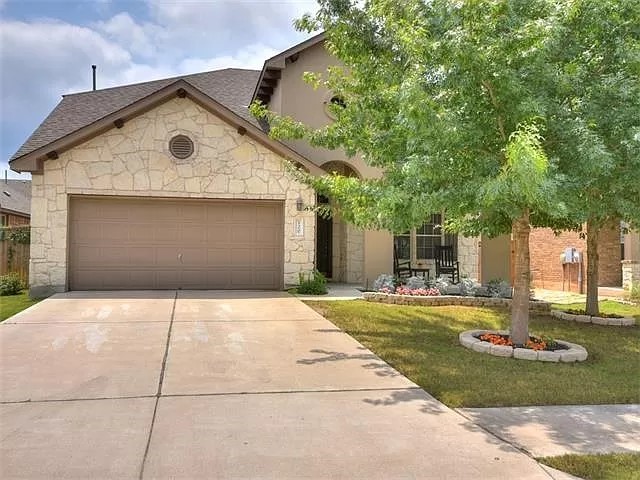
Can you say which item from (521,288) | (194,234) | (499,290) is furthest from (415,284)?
(194,234)

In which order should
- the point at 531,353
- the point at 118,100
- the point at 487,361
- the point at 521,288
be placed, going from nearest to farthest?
1. the point at 487,361
2. the point at 531,353
3. the point at 521,288
4. the point at 118,100

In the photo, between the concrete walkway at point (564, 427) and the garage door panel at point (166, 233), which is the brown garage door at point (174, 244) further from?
the concrete walkway at point (564, 427)

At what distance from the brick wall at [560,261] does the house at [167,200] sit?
8164 millimetres

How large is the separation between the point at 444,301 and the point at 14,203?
25305 millimetres

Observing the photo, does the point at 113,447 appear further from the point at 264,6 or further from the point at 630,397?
the point at 264,6

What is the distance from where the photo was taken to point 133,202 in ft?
42.0

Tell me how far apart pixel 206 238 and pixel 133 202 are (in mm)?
1936

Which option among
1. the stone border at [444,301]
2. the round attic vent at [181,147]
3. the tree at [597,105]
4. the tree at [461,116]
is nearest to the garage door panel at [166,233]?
the round attic vent at [181,147]

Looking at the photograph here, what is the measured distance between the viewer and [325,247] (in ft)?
53.3

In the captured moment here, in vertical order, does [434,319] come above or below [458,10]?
below

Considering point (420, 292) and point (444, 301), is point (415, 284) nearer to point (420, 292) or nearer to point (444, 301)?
point (420, 292)

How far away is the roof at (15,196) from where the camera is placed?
26.7m

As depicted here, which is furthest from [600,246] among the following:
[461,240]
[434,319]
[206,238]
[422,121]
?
[422,121]

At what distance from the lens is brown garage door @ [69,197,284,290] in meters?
12.6
